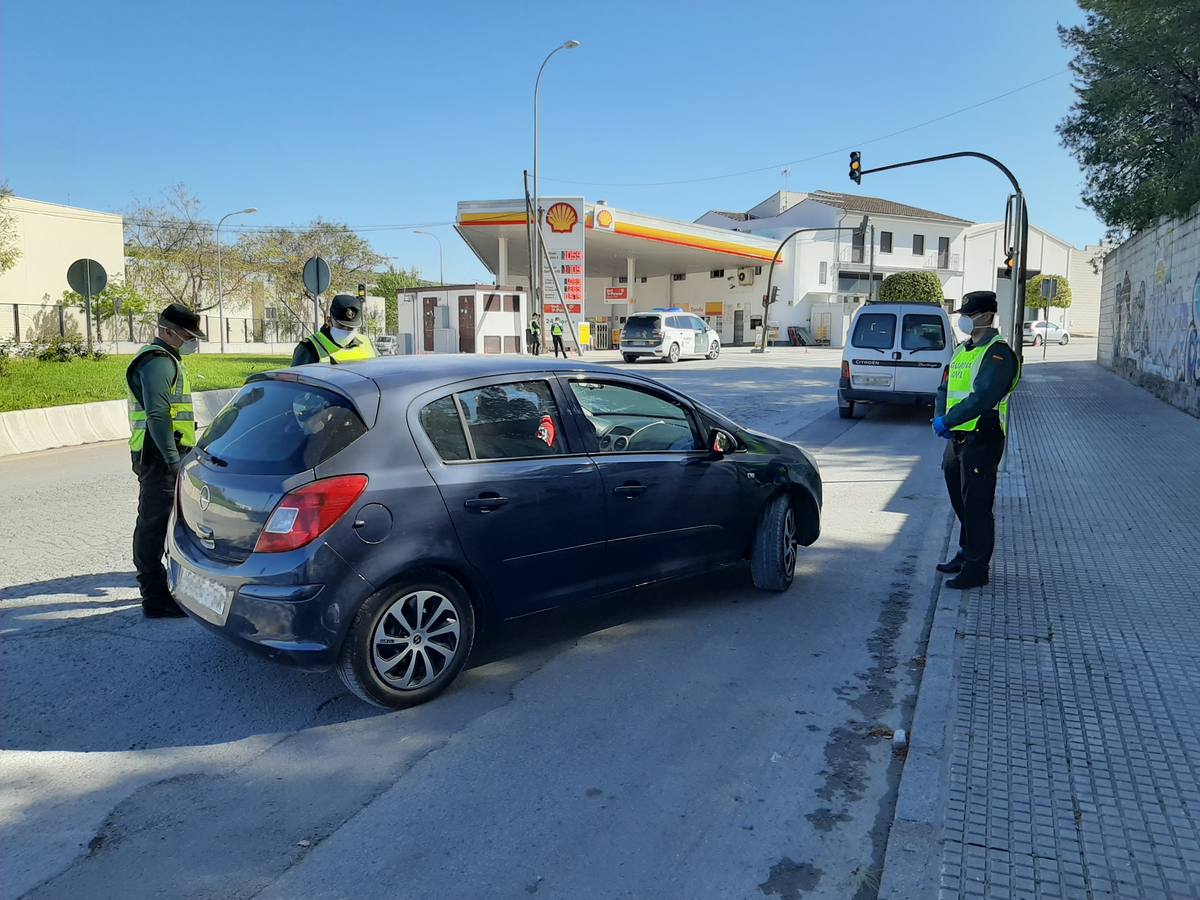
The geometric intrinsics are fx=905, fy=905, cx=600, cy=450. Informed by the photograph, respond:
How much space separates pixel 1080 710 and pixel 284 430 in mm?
3716

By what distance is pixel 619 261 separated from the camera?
2072 inches

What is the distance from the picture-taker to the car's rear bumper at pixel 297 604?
146 inches

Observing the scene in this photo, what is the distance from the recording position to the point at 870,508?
28.0 ft

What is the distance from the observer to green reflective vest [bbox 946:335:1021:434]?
559cm

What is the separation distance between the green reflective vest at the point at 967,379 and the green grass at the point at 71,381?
11.4 meters

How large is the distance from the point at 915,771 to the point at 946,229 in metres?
67.0

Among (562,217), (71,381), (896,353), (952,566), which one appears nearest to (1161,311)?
(896,353)

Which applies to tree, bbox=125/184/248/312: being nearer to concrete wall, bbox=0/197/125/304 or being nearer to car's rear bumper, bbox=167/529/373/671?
concrete wall, bbox=0/197/125/304

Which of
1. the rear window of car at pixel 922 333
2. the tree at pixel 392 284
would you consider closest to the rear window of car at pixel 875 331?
the rear window of car at pixel 922 333

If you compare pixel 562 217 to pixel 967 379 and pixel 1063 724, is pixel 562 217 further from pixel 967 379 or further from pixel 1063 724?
pixel 1063 724

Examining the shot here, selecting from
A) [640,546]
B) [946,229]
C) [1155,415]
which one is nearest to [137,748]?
[640,546]

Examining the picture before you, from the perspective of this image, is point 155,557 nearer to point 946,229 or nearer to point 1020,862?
point 1020,862

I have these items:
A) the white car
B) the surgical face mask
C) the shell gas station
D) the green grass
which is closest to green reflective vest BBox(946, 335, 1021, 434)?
the surgical face mask

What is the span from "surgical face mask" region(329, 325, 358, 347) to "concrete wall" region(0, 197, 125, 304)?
116 ft
